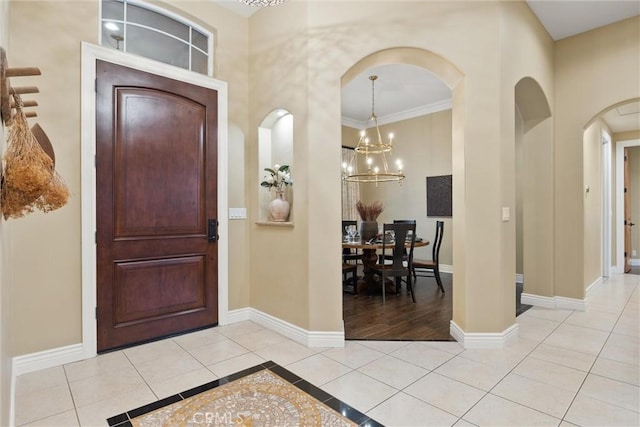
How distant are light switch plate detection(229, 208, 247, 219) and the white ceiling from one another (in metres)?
2.18

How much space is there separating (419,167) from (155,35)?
5.17m

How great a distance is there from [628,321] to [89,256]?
542 centimetres

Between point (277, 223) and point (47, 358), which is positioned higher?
point (277, 223)

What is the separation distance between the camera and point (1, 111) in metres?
1.22

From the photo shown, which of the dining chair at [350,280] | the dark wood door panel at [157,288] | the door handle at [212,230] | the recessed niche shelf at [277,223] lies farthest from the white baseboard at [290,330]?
the dining chair at [350,280]

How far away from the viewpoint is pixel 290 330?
3172 millimetres

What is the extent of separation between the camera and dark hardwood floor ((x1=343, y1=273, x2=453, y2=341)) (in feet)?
10.5

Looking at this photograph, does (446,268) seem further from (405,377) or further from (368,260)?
(405,377)

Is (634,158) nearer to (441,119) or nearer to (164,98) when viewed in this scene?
(441,119)

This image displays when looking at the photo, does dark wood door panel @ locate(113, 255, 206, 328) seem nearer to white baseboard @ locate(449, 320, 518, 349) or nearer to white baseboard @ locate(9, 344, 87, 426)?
white baseboard @ locate(9, 344, 87, 426)

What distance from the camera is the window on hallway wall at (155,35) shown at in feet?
9.56

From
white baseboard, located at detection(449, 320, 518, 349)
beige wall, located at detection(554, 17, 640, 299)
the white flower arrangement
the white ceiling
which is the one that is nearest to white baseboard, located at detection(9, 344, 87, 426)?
the white flower arrangement

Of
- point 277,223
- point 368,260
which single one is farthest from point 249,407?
point 368,260

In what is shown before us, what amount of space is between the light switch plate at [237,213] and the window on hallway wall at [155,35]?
148 cm
